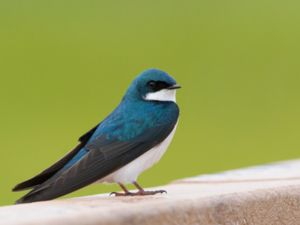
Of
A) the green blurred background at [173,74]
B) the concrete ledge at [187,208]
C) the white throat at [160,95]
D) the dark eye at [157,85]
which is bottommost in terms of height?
the green blurred background at [173,74]

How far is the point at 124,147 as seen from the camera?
4191 mm

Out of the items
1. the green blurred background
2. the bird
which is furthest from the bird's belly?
the green blurred background

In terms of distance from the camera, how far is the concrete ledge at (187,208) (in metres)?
3.29

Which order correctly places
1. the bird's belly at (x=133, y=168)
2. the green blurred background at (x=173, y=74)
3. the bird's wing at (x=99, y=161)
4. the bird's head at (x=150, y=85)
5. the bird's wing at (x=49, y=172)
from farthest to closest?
the green blurred background at (x=173, y=74), the bird's head at (x=150, y=85), the bird's belly at (x=133, y=168), the bird's wing at (x=49, y=172), the bird's wing at (x=99, y=161)

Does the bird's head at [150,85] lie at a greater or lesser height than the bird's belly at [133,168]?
greater

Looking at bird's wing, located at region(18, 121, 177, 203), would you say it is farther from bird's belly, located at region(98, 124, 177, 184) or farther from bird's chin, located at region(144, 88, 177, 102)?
bird's chin, located at region(144, 88, 177, 102)

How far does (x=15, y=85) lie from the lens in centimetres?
1402

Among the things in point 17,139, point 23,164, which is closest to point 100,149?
point 23,164

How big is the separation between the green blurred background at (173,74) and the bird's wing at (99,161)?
443 centimetres

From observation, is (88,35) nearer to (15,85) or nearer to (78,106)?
(15,85)

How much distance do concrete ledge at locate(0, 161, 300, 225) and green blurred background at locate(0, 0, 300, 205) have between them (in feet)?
15.5

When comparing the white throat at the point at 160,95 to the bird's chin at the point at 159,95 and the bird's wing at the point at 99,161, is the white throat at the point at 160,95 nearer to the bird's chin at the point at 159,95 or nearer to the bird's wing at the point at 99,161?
the bird's chin at the point at 159,95

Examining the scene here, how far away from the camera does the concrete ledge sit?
329 centimetres

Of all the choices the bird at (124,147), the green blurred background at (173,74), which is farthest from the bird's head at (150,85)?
the green blurred background at (173,74)
